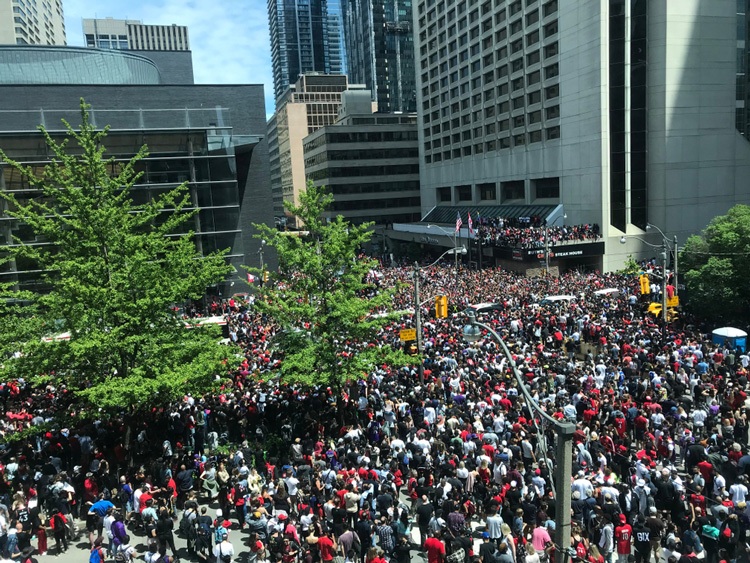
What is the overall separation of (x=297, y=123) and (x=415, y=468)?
14687 centimetres

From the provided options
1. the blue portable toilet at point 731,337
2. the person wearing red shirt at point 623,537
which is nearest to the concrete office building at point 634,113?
the blue portable toilet at point 731,337

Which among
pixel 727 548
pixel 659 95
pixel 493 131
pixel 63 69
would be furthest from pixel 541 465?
pixel 493 131

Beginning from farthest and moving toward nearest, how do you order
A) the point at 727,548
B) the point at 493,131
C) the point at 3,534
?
the point at 493,131, the point at 3,534, the point at 727,548

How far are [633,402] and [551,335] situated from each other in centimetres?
1109

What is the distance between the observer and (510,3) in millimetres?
66938

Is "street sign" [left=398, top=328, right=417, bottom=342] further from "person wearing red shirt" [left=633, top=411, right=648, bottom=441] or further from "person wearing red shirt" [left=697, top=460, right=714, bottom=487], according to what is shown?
"person wearing red shirt" [left=697, top=460, right=714, bottom=487]

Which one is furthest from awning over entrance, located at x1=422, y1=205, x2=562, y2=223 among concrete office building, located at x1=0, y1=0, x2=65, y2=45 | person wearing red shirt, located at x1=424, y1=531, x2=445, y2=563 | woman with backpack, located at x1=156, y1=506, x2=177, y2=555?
concrete office building, located at x1=0, y1=0, x2=65, y2=45

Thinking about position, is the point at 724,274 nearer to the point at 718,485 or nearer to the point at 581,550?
the point at 718,485

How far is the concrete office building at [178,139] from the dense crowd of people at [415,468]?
24216 mm

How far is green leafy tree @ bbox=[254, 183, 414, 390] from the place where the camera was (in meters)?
19.9

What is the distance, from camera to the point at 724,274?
32875mm

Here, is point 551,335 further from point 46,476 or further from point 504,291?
point 46,476

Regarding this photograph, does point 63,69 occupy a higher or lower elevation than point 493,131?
higher

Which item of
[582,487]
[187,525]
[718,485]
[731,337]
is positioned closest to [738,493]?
[718,485]
